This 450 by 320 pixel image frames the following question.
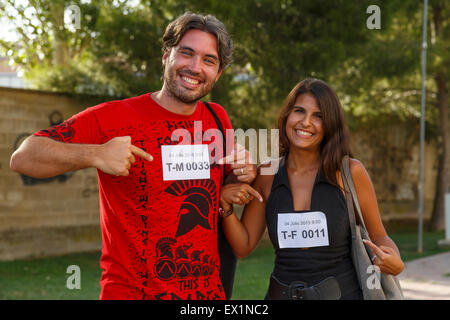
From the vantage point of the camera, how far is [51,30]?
46.4ft

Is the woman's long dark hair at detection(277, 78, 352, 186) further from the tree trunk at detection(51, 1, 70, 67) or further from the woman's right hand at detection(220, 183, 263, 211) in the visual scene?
→ the tree trunk at detection(51, 1, 70, 67)

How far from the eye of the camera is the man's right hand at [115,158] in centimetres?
229

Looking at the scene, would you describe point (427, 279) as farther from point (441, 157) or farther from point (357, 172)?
point (441, 157)

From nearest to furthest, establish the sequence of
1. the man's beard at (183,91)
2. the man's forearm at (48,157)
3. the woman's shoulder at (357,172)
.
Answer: the man's forearm at (48,157) → the man's beard at (183,91) → the woman's shoulder at (357,172)

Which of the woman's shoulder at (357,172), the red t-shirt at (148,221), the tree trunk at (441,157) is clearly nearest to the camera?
the red t-shirt at (148,221)

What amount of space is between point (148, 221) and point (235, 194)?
1.55ft

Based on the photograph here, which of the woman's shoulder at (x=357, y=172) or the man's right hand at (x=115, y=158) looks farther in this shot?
the woman's shoulder at (x=357, y=172)

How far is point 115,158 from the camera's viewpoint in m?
2.29

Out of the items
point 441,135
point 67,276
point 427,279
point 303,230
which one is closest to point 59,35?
point 67,276

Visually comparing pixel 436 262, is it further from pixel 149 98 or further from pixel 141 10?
pixel 149 98

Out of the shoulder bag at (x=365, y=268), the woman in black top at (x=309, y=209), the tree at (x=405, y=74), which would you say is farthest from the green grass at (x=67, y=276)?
the shoulder bag at (x=365, y=268)

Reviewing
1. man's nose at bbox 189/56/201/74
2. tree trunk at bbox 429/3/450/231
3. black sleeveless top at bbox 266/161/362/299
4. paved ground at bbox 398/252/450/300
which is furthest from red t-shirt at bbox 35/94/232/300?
tree trunk at bbox 429/3/450/231

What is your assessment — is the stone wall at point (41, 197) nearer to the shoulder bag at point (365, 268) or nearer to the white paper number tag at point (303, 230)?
the white paper number tag at point (303, 230)
